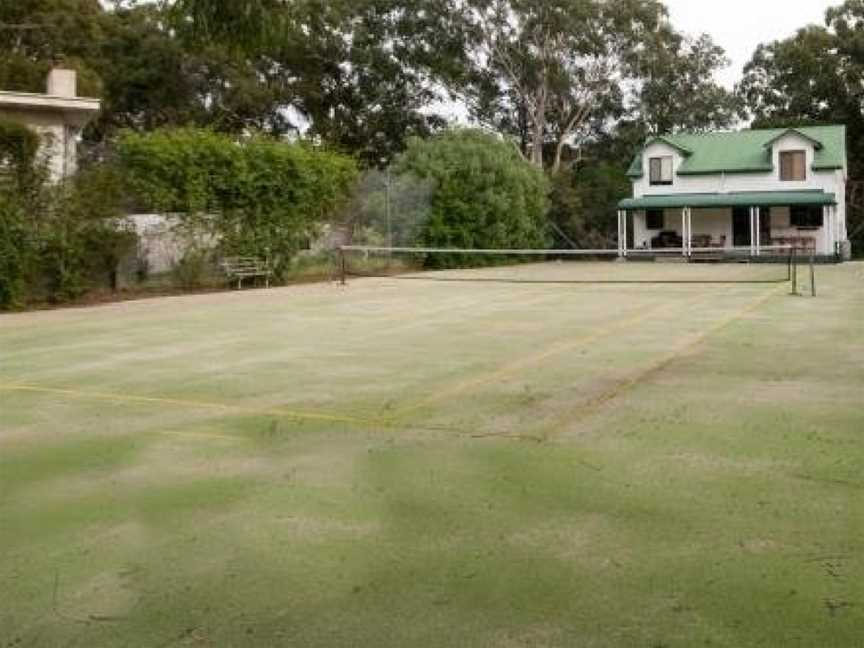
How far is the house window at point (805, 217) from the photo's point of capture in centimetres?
3719

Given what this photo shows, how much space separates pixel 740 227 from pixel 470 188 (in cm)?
1265

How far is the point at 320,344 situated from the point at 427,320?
290 centimetres

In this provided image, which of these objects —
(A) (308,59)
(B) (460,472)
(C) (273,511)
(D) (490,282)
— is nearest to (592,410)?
(B) (460,472)

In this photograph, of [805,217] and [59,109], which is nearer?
[59,109]

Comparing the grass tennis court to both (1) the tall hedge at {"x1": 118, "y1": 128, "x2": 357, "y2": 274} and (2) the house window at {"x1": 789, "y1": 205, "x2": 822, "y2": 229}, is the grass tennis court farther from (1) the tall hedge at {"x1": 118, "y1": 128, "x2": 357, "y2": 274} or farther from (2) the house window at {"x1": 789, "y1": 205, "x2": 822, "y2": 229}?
(2) the house window at {"x1": 789, "y1": 205, "x2": 822, "y2": 229}

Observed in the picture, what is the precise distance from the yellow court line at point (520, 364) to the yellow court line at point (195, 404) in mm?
395

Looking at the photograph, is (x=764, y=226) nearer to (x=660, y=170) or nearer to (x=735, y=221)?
(x=735, y=221)

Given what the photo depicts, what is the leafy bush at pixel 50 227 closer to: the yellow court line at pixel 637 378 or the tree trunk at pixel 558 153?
the yellow court line at pixel 637 378

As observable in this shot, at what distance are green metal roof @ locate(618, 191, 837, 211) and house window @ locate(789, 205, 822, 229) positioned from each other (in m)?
0.61

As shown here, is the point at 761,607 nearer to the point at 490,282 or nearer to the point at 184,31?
the point at 184,31

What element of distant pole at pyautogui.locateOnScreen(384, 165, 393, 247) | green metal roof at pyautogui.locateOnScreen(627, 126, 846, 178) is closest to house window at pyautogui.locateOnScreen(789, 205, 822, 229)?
green metal roof at pyautogui.locateOnScreen(627, 126, 846, 178)

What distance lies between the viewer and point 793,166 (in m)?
38.1

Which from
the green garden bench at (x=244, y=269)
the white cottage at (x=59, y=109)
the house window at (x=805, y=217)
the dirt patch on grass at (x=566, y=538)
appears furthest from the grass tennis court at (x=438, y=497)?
the house window at (x=805, y=217)

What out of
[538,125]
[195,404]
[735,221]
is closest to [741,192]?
[735,221]
